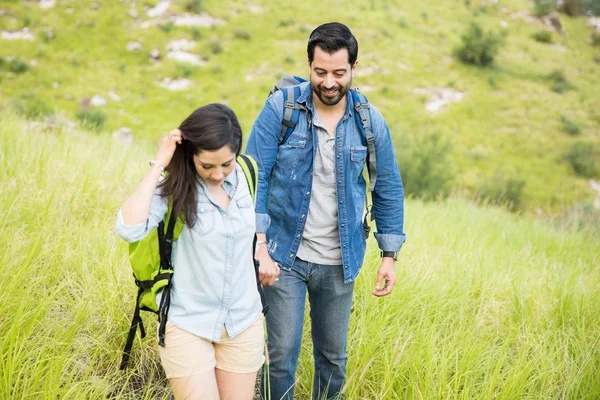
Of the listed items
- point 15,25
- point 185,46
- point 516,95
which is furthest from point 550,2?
point 15,25

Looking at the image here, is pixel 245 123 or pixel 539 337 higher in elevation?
pixel 539 337

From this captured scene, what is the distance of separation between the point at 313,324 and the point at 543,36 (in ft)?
132

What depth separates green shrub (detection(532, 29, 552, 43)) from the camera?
119ft

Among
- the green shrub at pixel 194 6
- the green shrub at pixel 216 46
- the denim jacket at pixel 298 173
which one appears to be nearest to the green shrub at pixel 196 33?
the green shrub at pixel 216 46

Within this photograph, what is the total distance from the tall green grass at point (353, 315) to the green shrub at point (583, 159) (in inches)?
834

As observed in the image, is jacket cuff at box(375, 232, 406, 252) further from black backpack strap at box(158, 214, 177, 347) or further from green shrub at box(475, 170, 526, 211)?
green shrub at box(475, 170, 526, 211)

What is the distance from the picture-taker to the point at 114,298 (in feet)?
9.43

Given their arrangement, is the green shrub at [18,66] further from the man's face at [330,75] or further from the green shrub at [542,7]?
the green shrub at [542,7]

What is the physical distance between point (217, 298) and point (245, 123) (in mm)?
19918

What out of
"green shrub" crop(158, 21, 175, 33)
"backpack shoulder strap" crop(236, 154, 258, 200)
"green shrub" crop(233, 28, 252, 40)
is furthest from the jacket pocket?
"green shrub" crop(233, 28, 252, 40)

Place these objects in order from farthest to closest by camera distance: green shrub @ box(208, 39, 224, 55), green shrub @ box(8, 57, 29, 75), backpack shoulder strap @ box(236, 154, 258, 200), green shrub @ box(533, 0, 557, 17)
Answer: green shrub @ box(533, 0, 557, 17), green shrub @ box(208, 39, 224, 55), green shrub @ box(8, 57, 29, 75), backpack shoulder strap @ box(236, 154, 258, 200)

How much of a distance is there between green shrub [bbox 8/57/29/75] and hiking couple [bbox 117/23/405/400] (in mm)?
24556

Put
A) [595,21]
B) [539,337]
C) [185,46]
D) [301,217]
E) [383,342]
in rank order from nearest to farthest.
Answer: [301,217]
[383,342]
[539,337]
[185,46]
[595,21]

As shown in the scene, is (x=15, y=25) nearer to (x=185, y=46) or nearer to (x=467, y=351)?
(x=185, y=46)
